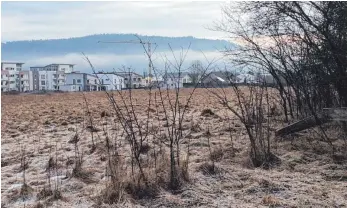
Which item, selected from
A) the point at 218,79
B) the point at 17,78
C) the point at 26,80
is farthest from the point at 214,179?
the point at 26,80

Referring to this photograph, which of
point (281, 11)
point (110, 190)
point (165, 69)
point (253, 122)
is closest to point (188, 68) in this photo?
point (165, 69)

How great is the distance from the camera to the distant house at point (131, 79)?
6.73 m

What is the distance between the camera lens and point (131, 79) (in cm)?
706

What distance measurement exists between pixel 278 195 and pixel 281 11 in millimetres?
5344

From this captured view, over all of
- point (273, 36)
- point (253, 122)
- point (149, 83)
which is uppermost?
point (273, 36)

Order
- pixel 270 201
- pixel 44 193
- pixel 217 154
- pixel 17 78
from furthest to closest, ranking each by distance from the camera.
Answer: pixel 17 78 < pixel 217 154 < pixel 44 193 < pixel 270 201

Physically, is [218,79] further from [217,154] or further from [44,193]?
[44,193]

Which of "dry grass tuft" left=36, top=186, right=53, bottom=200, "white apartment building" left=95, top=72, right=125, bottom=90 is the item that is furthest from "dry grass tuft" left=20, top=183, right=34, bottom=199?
"white apartment building" left=95, top=72, right=125, bottom=90

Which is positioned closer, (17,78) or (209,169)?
(209,169)

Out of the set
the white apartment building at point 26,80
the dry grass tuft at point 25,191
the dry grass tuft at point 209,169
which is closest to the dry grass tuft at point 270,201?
the dry grass tuft at point 209,169

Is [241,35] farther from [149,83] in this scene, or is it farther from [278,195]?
[278,195]

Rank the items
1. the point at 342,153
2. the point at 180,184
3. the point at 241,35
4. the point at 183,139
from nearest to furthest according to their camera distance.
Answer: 1. the point at 180,184
2. the point at 342,153
3. the point at 183,139
4. the point at 241,35

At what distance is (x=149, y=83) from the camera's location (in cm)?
704

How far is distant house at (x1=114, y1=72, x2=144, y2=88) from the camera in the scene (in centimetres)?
673
